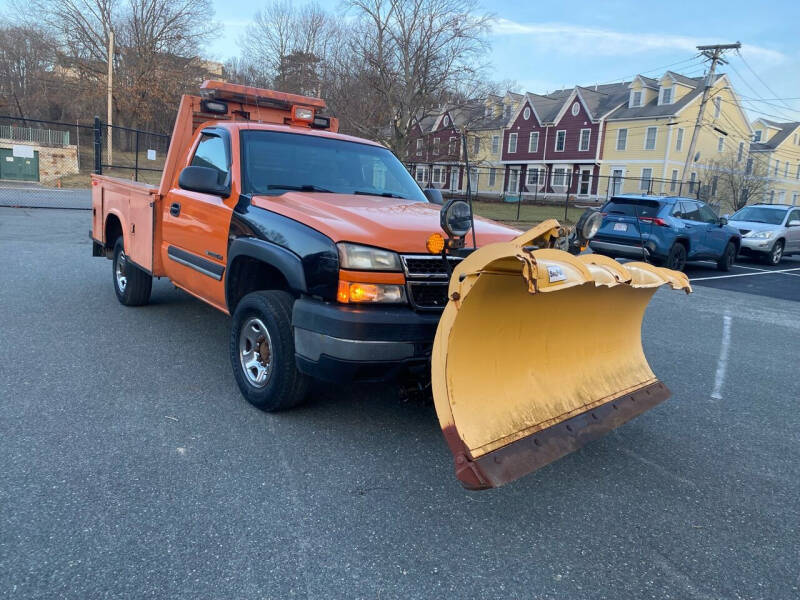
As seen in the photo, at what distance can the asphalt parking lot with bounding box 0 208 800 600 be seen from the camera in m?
2.50

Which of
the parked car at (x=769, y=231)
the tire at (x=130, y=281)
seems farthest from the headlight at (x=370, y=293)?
the parked car at (x=769, y=231)

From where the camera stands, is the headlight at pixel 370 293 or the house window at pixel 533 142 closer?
the headlight at pixel 370 293

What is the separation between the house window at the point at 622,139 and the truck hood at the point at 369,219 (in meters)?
46.0

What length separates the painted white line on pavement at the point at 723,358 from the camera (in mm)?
5173

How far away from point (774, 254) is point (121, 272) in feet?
54.4

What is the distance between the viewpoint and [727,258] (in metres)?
14.4

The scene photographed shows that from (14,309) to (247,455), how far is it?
4.35 metres

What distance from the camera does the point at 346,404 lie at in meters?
4.33

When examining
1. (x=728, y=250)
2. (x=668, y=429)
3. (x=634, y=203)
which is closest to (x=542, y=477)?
(x=668, y=429)

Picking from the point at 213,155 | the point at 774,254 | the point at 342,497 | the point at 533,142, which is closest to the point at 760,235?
the point at 774,254

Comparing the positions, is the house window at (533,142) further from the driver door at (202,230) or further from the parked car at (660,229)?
the driver door at (202,230)

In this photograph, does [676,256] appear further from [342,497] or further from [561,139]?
[561,139]

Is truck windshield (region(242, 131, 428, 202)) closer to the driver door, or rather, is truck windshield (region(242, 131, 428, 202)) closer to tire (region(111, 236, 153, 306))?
the driver door

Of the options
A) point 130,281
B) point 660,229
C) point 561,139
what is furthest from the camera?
point 561,139
